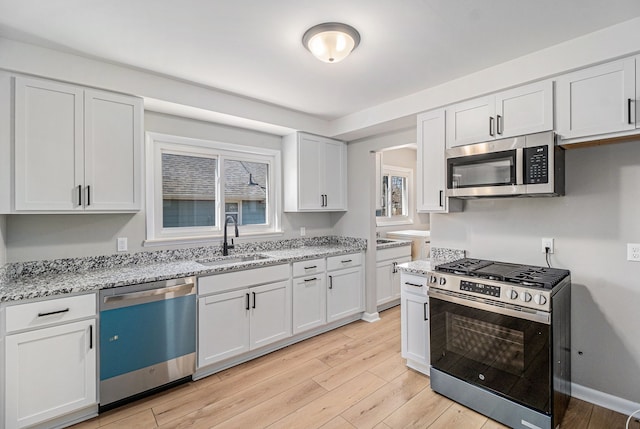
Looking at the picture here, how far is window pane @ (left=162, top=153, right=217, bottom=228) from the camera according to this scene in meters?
3.04

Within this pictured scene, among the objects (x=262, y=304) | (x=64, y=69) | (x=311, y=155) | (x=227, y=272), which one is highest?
(x=64, y=69)

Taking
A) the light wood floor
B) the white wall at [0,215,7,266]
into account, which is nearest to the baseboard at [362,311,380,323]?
the light wood floor

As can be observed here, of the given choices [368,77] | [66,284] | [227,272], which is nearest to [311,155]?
[368,77]

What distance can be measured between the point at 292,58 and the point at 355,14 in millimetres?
644

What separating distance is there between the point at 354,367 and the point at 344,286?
1.05 meters

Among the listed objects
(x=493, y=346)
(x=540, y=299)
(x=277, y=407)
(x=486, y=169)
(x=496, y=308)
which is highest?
(x=486, y=169)

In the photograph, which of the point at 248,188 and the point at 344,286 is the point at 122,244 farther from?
the point at 344,286

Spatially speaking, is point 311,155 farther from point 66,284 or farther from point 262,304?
point 66,284

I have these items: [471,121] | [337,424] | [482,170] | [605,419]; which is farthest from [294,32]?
[605,419]

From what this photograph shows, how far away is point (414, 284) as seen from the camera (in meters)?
2.66

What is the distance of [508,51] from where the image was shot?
2215mm

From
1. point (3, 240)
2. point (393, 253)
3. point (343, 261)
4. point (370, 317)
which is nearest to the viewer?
point (3, 240)

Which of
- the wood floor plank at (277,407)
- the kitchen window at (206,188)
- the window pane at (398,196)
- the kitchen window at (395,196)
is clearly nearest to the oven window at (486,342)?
the wood floor plank at (277,407)

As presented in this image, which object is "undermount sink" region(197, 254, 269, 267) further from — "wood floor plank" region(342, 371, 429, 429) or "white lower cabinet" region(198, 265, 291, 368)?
"wood floor plank" region(342, 371, 429, 429)
